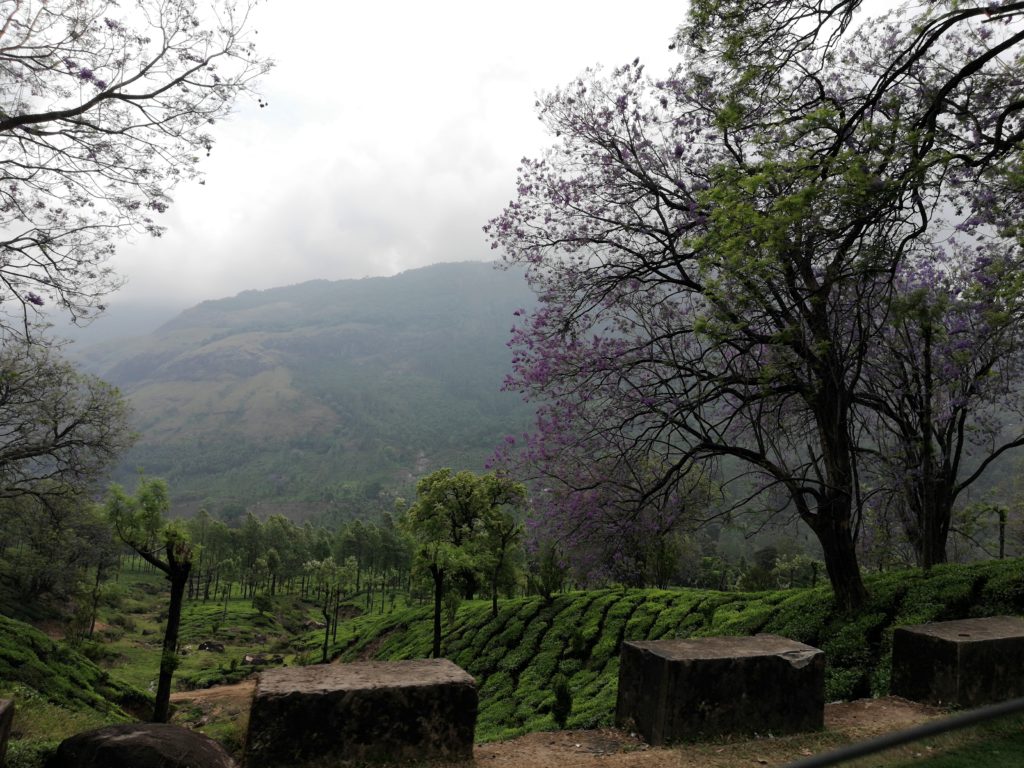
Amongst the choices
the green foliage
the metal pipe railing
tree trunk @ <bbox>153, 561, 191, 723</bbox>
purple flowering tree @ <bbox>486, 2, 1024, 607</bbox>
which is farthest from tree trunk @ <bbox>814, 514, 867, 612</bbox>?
the green foliage

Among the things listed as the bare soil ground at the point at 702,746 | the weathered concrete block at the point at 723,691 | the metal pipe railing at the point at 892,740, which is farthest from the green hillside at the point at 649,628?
the metal pipe railing at the point at 892,740

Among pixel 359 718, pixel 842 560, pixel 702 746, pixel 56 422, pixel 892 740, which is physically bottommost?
pixel 702 746

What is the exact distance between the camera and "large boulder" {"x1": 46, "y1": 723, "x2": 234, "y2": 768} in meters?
5.37

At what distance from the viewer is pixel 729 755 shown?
259 inches

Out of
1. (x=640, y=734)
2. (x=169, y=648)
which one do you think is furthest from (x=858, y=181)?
(x=169, y=648)

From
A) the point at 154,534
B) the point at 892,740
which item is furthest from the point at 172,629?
the point at 892,740

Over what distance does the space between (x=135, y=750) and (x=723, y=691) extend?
648cm

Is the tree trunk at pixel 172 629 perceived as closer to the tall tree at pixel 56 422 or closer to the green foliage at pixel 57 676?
the green foliage at pixel 57 676

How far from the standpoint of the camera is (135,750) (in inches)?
214

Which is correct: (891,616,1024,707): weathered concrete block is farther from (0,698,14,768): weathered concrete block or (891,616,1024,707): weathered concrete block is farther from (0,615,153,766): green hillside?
(0,615,153,766): green hillside

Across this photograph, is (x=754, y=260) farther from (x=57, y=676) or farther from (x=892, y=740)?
(x=57, y=676)

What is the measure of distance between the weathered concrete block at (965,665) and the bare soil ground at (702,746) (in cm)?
31

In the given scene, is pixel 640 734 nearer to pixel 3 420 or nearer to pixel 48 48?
pixel 48 48

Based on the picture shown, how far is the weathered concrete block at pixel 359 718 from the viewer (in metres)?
6.11
